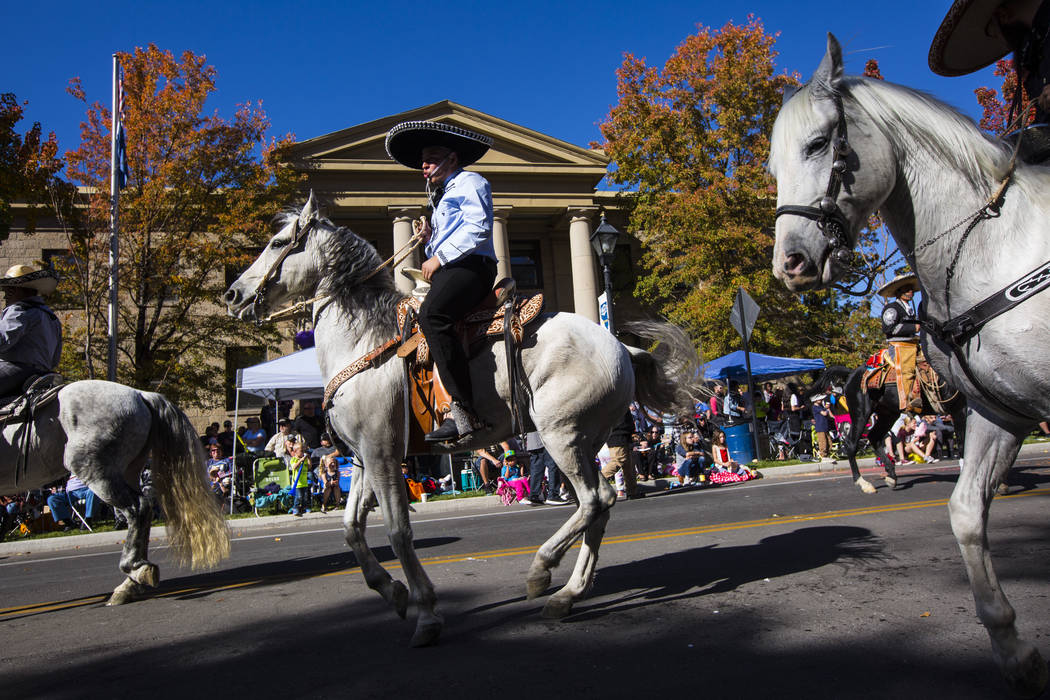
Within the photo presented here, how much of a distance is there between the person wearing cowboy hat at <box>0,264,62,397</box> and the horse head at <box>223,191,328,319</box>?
262cm

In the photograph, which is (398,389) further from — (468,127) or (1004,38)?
(468,127)

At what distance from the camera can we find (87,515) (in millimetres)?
13305

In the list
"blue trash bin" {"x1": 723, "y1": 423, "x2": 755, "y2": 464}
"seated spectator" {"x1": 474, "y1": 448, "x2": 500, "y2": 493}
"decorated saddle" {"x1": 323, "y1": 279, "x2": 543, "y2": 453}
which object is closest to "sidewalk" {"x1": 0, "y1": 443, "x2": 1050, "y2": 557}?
"blue trash bin" {"x1": 723, "y1": 423, "x2": 755, "y2": 464}

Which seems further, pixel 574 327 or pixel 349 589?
pixel 349 589

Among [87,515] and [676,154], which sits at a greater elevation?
[676,154]

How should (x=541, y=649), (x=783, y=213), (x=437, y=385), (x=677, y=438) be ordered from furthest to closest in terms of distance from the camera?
(x=677, y=438) → (x=437, y=385) → (x=541, y=649) → (x=783, y=213)

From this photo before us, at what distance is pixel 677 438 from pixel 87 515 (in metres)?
12.1

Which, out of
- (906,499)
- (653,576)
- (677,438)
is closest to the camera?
(653,576)

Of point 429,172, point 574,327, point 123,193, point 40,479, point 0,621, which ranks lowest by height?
point 0,621

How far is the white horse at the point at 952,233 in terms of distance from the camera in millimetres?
2639

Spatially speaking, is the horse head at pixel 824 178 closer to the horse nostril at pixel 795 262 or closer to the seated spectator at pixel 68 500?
the horse nostril at pixel 795 262

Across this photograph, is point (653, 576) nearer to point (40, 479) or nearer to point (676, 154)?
point (40, 479)

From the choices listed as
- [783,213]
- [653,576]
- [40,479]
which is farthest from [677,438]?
[783,213]

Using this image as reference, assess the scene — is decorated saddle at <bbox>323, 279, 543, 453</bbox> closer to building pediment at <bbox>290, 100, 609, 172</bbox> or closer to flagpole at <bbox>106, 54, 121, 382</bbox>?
flagpole at <bbox>106, 54, 121, 382</bbox>
